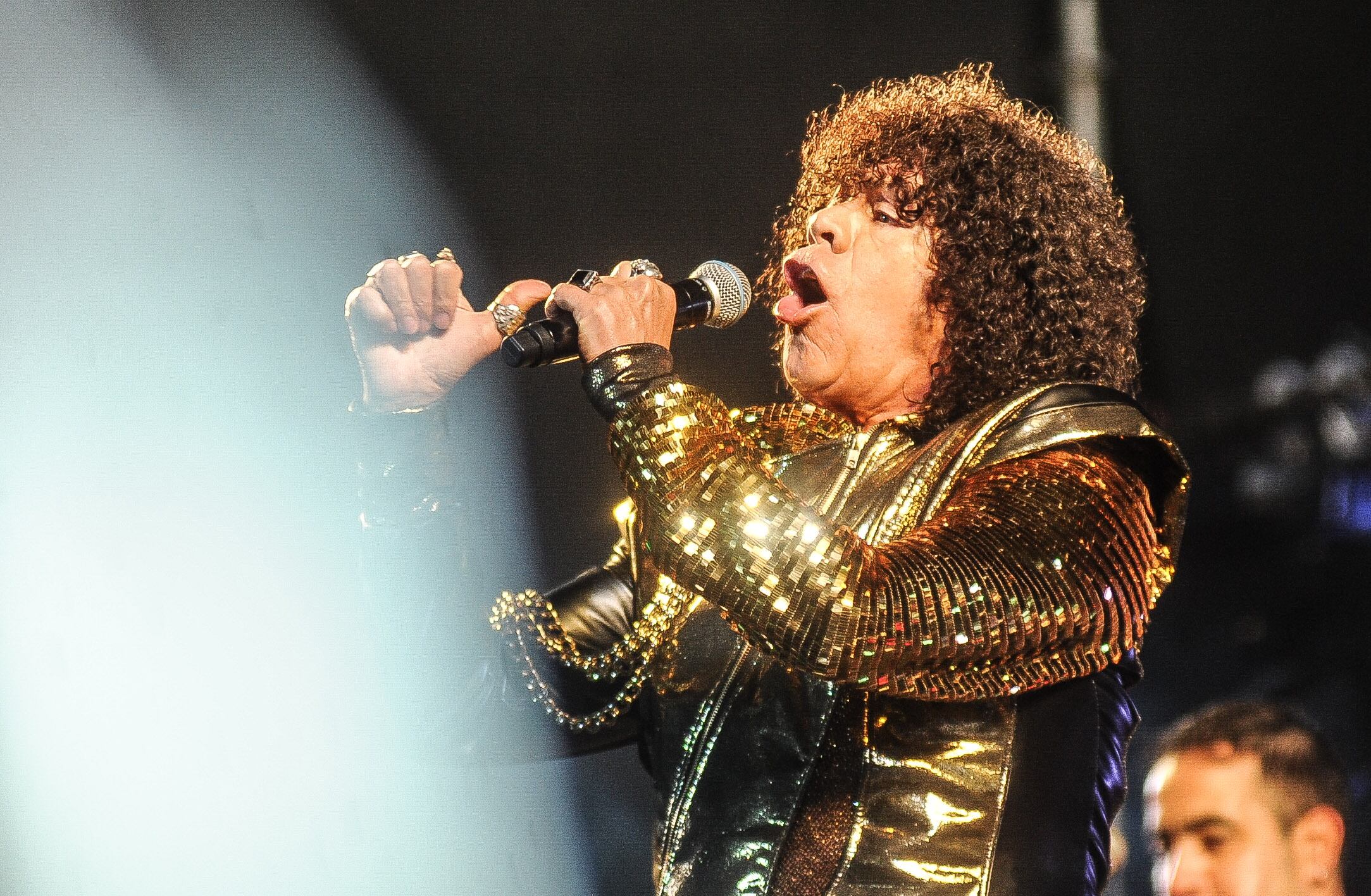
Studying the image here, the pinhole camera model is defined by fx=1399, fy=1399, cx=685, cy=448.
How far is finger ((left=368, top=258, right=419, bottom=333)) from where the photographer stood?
1477 millimetres

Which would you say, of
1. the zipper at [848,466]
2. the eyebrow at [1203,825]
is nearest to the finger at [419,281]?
the zipper at [848,466]

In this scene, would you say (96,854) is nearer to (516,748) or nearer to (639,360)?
(516,748)

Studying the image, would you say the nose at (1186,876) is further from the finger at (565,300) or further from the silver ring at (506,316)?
the finger at (565,300)

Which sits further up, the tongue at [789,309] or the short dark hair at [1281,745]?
the tongue at [789,309]

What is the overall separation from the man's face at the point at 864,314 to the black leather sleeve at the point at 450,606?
0.35 m

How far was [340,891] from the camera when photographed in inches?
78.6

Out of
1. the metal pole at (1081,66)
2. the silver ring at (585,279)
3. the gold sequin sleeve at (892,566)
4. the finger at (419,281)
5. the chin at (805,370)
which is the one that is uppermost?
the metal pole at (1081,66)

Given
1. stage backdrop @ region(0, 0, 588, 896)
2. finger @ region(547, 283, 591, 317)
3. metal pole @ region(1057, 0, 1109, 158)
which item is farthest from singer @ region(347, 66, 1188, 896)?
metal pole @ region(1057, 0, 1109, 158)

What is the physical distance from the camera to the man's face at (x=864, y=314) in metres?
1.53

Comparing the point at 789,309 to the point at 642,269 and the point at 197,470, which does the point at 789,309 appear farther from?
the point at 197,470

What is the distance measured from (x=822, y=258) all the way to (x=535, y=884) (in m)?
1.20

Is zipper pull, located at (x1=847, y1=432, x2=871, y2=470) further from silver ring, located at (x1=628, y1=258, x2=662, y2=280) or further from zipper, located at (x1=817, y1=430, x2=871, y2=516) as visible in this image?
silver ring, located at (x1=628, y1=258, x2=662, y2=280)

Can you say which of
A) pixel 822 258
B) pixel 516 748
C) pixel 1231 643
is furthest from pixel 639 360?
pixel 1231 643

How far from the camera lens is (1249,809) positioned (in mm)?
2398
